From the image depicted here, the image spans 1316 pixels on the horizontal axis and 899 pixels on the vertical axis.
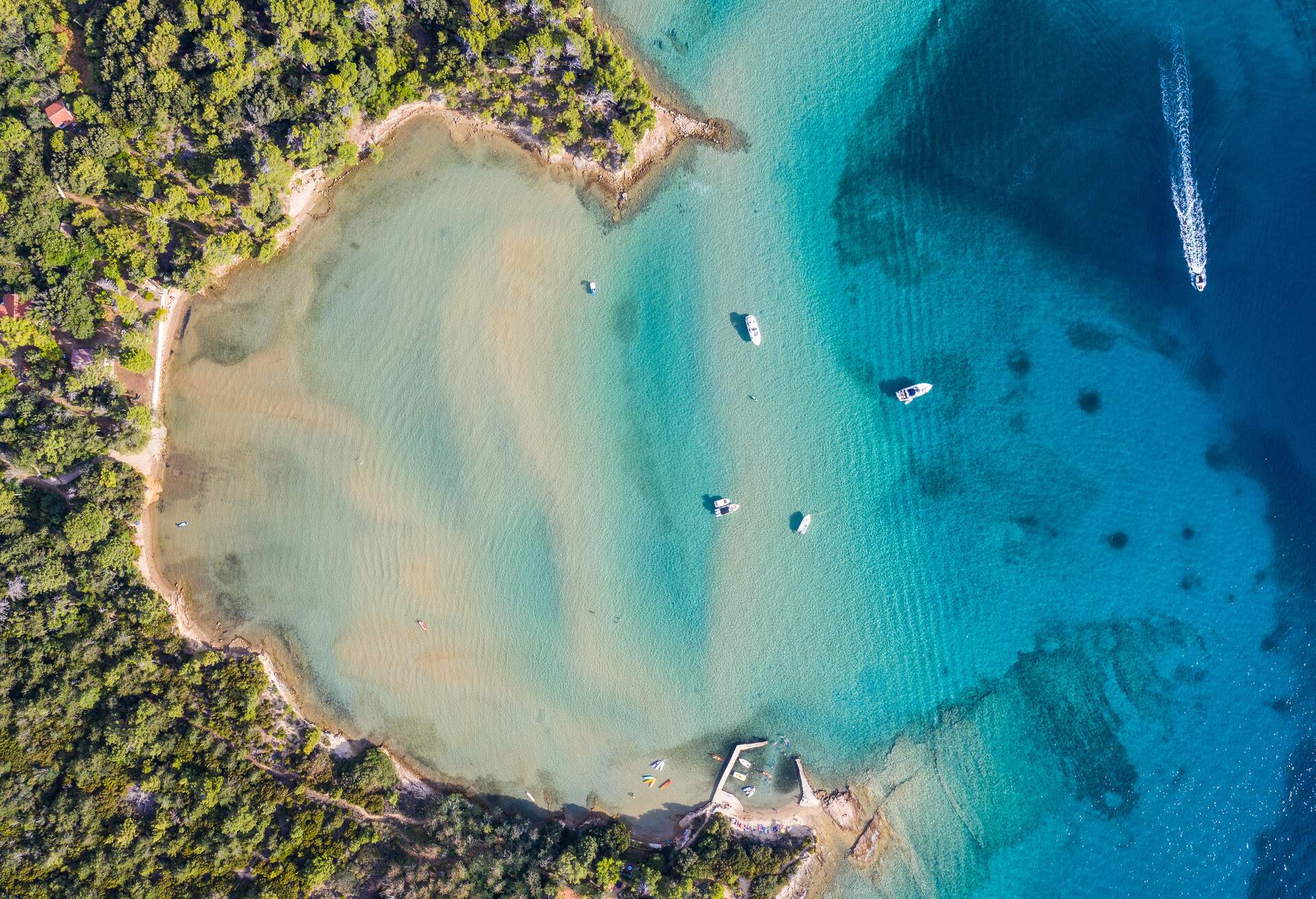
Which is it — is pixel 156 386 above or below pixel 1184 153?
below

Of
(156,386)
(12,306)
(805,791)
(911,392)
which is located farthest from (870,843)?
(12,306)

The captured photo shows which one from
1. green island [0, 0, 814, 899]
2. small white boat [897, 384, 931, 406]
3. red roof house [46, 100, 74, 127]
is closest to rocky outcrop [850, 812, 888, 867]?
green island [0, 0, 814, 899]

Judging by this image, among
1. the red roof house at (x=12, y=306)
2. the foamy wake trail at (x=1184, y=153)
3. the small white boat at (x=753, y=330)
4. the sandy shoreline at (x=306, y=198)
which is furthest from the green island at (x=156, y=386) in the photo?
the foamy wake trail at (x=1184, y=153)

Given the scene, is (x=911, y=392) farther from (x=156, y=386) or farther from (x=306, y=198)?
(x=156, y=386)

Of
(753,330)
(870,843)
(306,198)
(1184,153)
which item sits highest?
(1184,153)

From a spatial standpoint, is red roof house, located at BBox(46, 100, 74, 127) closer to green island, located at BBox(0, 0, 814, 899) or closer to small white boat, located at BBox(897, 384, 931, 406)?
green island, located at BBox(0, 0, 814, 899)

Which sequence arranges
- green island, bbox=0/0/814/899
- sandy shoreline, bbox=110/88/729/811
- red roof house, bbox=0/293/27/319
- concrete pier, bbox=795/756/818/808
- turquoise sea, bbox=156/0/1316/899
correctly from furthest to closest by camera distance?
1. concrete pier, bbox=795/756/818/808
2. turquoise sea, bbox=156/0/1316/899
3. sandy shoreline, bbox=110/88/729/811
4. red roof house, bbox=0/293/27/319
5. green island, bbox=0/0/814/899
